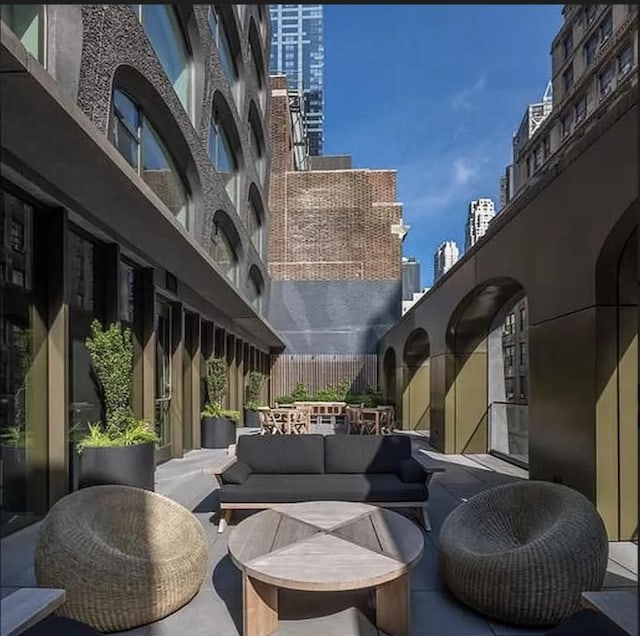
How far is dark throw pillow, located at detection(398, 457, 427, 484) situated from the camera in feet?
16.9

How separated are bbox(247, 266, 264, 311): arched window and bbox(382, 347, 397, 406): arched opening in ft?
16.8

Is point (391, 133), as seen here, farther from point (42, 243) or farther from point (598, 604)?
point (598, 604)

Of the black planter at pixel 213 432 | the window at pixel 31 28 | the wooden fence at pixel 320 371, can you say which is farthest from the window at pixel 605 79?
the window at pixel 31 28

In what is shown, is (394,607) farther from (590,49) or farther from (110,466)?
(590,49)

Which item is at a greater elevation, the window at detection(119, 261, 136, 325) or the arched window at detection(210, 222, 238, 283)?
the arched window at detection(210, 222, 238, 283)

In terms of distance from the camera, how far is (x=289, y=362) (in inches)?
896

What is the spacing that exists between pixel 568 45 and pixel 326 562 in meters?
43.7

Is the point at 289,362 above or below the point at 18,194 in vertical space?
below

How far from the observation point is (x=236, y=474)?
16.8ft

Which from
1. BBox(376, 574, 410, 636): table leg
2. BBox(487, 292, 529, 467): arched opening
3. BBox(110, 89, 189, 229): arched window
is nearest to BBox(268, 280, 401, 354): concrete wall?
BBox(487, 292, 529, 467): arched opening

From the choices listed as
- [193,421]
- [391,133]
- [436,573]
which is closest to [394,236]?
[193,421]

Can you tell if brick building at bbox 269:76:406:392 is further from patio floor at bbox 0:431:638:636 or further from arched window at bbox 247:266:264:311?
patio floor at bbox 0:431:638:636

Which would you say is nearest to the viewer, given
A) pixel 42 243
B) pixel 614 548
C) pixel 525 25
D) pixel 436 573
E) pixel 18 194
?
pixel 525 25

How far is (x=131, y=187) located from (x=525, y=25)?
383cm
